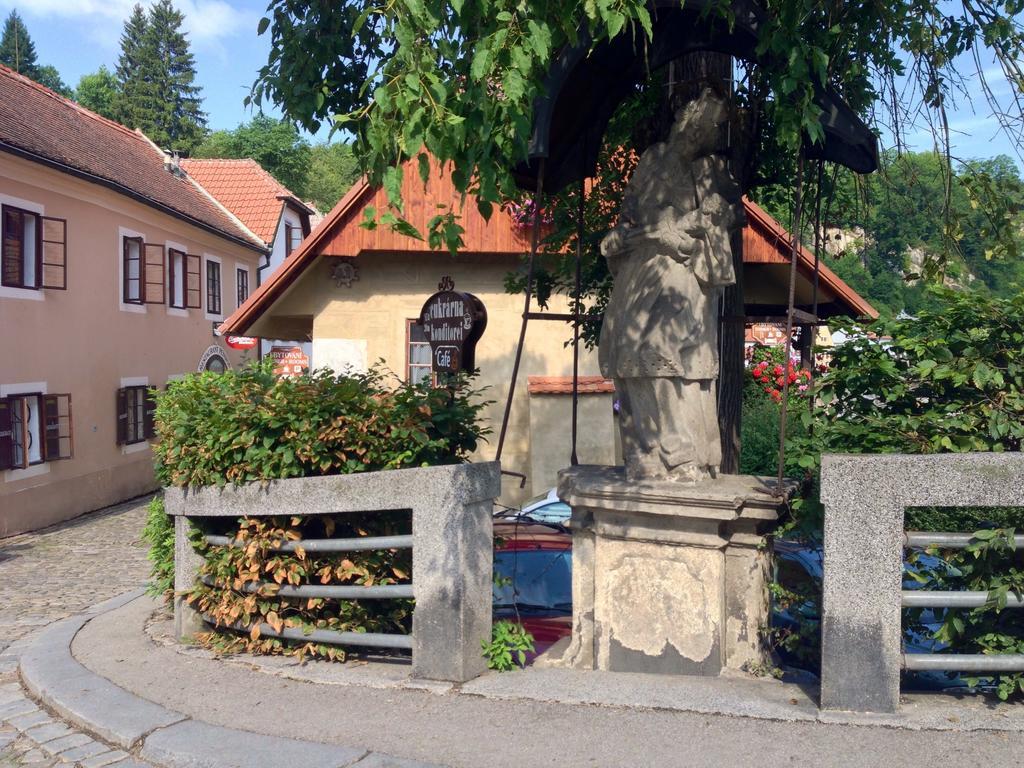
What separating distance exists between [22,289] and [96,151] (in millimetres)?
5787

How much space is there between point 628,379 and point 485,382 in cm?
1051

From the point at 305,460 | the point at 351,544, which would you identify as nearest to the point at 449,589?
the point at 351,544

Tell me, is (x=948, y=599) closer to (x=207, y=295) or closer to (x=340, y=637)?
(x=340, y=637)

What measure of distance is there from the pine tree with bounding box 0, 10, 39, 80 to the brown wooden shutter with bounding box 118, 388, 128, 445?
54631 millimetres

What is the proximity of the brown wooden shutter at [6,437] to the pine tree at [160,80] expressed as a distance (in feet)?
165

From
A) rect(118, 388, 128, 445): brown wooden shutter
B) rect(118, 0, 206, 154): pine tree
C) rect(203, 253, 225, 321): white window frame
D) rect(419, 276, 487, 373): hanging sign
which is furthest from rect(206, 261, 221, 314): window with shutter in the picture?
rect(118, 0, 206, 154): pine tree

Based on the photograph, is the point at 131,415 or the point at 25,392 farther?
the point at 131,415

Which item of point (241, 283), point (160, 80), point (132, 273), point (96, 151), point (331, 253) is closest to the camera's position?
point (331, 253)

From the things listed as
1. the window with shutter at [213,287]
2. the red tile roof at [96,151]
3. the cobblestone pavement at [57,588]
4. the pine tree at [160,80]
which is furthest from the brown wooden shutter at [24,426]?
the pine tree at [160,80]

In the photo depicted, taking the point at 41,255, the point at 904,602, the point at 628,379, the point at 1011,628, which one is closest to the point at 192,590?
the point at 628,379

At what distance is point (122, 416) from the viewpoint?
19.7 meters

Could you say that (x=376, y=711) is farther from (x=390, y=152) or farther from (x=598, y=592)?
(x=390, y=152)

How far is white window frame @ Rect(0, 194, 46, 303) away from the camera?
1530 cm

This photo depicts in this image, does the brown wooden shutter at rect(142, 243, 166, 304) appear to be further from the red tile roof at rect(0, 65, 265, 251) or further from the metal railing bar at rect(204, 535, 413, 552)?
the metal railing bar at rect(204, 535, 413, 552)
